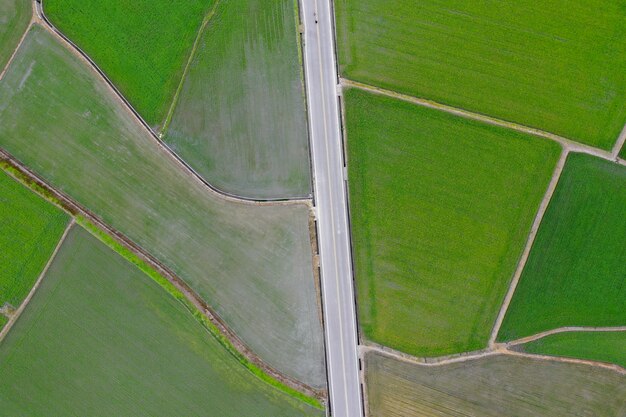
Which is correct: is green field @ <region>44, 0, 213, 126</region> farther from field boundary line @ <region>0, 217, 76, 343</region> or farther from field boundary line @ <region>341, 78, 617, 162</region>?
field boundary line @ <region>341, 78, 617, 162</region>

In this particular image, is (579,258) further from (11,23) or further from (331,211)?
(11,23)

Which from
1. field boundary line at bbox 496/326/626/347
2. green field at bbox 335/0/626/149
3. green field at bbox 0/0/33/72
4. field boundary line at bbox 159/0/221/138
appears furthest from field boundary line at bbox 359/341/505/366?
green field at bbox 0/0/33/72

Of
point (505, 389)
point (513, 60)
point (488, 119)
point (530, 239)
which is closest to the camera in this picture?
point (505, 389)

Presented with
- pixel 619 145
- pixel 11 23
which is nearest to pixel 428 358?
pixel 619 145

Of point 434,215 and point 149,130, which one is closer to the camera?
point 434,215

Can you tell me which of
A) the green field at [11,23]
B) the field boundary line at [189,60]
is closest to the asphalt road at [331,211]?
the field boundary line at [189,60]
